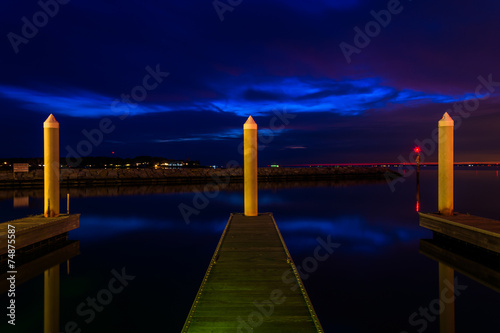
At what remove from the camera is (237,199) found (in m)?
27.4

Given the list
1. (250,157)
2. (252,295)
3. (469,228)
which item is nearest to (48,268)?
(250,157)

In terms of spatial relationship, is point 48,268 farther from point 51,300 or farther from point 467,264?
point 467,264

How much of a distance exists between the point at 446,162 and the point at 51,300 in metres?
12.6

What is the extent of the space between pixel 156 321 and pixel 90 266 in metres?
4.58

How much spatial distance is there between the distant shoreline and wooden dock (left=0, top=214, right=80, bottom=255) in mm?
30428

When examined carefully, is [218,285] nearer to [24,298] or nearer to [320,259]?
[24,298]

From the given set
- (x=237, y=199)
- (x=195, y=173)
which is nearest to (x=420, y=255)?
(x=237, y=199)

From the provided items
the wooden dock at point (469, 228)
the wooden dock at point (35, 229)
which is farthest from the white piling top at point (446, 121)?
the wooden dock at point (35, 229)

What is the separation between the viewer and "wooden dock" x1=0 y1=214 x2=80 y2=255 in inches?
348

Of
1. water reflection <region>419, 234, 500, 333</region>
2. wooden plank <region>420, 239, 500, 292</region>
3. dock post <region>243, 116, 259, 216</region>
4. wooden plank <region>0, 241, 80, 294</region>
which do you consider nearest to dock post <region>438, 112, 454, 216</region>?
water reflection <region>419, 234, 500, 333</region>

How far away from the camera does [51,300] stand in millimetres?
7410

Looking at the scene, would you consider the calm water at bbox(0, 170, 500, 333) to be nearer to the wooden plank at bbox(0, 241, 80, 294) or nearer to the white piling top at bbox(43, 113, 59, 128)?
the wooden plank at bbox(0, 241, 80, 294)

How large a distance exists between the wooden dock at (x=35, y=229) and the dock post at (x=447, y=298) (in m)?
10.4

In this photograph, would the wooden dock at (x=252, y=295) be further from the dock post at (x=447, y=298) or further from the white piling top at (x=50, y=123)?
the white piling top at (x=50, y=123)
